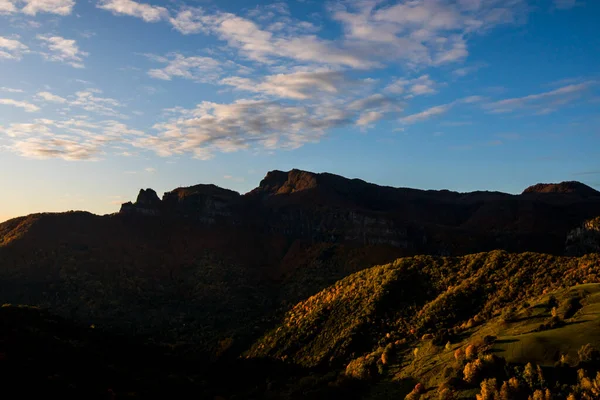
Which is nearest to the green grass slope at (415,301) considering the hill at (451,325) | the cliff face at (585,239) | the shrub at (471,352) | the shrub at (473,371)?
the hill at (451,325)

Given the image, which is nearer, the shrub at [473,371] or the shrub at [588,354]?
the shrub at [588,354]

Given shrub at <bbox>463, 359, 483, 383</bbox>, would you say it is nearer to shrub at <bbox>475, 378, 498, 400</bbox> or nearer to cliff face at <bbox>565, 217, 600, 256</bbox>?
shrub at <bbox>475, 378, 498, 400</bbox>

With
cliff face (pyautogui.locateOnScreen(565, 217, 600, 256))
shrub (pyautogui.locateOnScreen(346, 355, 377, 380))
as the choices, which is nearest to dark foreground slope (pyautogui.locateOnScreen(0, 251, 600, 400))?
shrub (pyautogui.locateOnScreen(346, 355, 377, 380))

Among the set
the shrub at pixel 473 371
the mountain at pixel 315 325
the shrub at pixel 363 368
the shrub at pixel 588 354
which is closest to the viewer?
the shrub at pixel 588 354

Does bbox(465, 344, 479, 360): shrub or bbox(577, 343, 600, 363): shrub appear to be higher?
bbox(577, 343, 600, 363): shrub

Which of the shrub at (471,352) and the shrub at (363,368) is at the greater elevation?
the shrub at (471,352)

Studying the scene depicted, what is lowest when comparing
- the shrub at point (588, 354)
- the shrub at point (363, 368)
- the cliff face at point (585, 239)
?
the shrub at point (363, 368)

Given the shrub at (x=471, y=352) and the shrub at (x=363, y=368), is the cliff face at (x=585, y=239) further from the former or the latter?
the shrub at (x=471, y=352)

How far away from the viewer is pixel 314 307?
318ft

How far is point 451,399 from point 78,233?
194 metres

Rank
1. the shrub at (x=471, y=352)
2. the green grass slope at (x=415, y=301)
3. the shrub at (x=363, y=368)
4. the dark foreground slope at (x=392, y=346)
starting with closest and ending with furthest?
1. the dark foreground slope at (x=392, y=346)
2. the shrub at (x=471, y=352)
3. the shrub at (x=363, y=368)
4. the green grass slope at (x=415, y=301)

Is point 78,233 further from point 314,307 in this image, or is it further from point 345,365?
point 345,365

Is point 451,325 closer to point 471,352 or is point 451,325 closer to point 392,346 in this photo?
point 392,346

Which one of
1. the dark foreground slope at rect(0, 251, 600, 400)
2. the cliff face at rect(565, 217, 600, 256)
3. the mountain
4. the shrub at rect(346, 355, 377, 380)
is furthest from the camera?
the cliff face at rect(565, 217, 600, 256)
